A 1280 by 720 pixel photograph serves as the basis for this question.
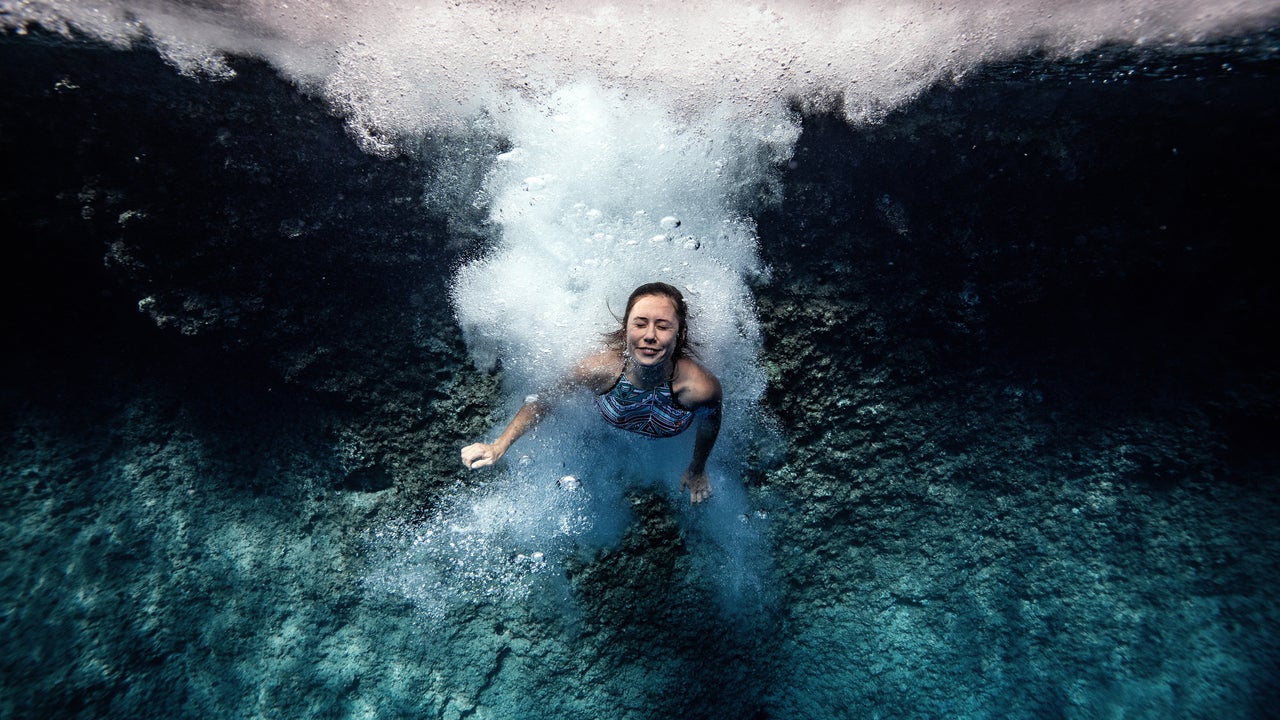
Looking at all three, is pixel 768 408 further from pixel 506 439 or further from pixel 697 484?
pixel 506 439

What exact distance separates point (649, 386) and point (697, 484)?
2.29 ft

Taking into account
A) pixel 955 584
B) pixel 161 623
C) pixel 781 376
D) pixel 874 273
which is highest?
pixel 874 273

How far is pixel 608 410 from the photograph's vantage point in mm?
2334

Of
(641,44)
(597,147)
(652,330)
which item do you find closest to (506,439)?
(652,330)

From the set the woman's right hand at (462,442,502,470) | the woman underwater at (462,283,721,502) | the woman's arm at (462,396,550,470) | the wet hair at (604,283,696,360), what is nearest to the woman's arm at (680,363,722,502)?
the woman underwater at (462,283,721,502)

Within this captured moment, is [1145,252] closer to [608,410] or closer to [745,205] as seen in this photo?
[745,205]

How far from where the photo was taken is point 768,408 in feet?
8.28

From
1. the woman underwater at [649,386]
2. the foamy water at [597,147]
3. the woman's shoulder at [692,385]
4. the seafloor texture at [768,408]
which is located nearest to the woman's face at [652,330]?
the woman underwater at [649,386]

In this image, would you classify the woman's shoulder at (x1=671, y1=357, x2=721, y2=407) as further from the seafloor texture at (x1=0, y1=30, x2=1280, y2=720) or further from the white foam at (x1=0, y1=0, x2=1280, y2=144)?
the white foam at (x1=0, y1=0, x2=1280, y2=144)

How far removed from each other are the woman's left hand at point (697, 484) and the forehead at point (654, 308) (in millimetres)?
977

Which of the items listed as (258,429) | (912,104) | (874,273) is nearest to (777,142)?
(912,104)

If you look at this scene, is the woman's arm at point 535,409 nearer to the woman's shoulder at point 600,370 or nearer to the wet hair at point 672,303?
the woman's shoulder at point 600,370

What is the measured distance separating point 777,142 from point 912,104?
0.69m

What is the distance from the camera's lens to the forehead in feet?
6.37
